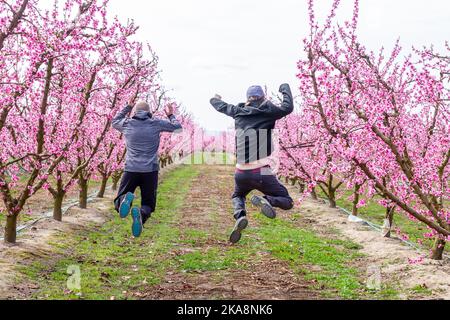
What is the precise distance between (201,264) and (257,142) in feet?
9.00

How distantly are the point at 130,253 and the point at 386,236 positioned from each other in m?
6.42

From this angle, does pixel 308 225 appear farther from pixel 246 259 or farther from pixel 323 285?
pixel 323 285

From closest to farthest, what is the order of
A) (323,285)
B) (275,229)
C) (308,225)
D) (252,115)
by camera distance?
1. (252,115)
2. (323,285)
3. (275,229)
4. (308,225)

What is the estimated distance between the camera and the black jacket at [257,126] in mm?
7031

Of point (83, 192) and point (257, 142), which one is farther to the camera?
point (83, 192)

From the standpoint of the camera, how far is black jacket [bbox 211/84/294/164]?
23.1ft

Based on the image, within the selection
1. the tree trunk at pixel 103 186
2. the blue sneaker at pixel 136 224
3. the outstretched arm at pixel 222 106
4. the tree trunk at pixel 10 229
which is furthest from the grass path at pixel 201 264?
the tree trunk at pixel 103 186

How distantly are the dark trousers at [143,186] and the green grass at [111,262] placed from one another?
0.98m

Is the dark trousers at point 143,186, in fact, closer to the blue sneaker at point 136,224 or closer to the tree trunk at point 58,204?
the blue sneaker at point 136,224

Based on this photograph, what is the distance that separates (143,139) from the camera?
8156 mm

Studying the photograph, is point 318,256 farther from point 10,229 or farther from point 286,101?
point 10,229

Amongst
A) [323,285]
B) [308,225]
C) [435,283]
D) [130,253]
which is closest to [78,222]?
[130,253]

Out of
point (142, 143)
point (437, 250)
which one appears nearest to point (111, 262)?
point (142, 143)

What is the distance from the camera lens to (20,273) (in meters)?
7.84
